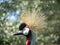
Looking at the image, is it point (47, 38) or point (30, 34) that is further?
point (47, 38)

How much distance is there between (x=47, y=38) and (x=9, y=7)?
1771mm

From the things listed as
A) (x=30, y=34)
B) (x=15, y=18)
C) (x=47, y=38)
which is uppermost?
(x=30, y=34)

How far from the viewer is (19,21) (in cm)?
1041

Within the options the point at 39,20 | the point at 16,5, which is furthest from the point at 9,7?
the point at 39,20

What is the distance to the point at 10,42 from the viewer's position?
36.7 ft

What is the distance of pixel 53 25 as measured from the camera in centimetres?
1201

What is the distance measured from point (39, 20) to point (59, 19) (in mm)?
5535

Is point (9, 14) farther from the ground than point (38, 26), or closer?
closer

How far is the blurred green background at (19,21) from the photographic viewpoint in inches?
433

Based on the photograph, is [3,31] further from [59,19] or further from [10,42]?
[59,19]

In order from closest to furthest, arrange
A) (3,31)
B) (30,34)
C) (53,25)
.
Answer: (30,34)
(3,31)
(53,25)

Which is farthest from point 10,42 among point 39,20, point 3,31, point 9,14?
point 39,20

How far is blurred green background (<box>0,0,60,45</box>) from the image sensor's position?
11000mm

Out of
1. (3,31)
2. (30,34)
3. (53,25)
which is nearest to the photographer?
(30,34)
